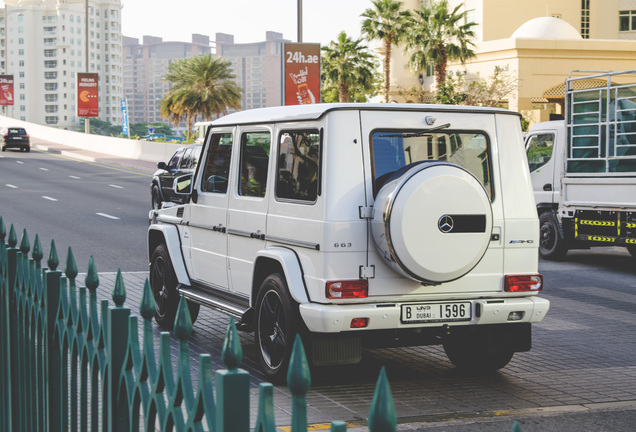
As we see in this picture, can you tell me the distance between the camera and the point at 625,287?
13016 millimetres

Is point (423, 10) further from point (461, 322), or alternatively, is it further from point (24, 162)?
point (461, 322)

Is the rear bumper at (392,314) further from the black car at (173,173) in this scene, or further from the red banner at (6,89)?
the red banner at (6,89)

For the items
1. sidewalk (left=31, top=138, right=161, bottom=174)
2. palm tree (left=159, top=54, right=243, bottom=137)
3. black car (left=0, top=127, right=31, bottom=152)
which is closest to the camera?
sidewalk (left=31, top=138, right=161, bottom=174)

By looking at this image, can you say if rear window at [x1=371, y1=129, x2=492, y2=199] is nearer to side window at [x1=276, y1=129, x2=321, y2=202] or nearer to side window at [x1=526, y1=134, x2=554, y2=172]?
side window at [x1=276, y1=129, x2=321, y2=202]

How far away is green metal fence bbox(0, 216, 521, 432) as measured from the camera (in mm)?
1884

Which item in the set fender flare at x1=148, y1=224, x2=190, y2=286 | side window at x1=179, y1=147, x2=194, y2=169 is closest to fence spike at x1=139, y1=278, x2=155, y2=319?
fender flare at x1=148, y1=224, x2=190, y2=286

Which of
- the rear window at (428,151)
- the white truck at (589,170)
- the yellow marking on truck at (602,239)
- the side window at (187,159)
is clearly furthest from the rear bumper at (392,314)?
the side window at (187,159)

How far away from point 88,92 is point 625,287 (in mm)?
55566

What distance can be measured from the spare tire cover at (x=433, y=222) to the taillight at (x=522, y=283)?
0.57m

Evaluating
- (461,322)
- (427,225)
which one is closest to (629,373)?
(461,322)

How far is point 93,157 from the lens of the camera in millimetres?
49469

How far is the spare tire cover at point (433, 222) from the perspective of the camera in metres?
6.40

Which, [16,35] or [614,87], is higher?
[16,35]

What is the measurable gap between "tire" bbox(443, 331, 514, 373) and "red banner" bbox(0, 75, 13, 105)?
82151 mm
